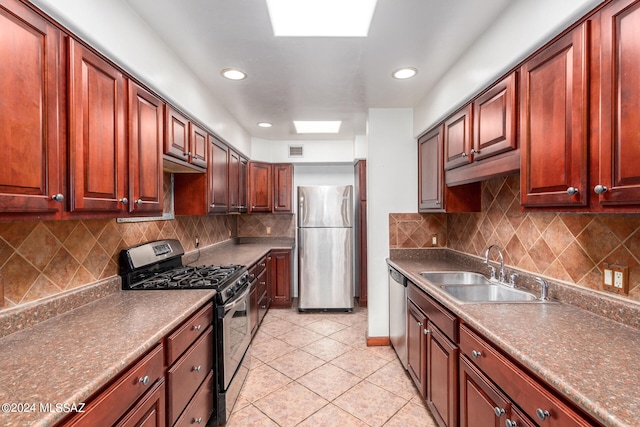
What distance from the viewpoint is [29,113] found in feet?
3.48

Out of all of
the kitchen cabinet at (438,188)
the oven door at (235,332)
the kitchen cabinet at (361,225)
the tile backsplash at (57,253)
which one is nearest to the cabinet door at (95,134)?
the tile backsplash at (57,253)

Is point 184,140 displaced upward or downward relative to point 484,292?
upward

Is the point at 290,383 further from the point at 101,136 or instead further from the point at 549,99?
the point at 549,99

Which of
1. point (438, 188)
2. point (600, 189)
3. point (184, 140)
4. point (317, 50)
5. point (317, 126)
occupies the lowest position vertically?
point (600, 189)

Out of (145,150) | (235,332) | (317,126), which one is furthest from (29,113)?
(317,126)

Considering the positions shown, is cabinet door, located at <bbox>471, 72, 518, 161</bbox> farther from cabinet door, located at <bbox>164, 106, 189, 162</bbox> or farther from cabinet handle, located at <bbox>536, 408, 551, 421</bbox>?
cabinet door, located at <bbox>164, 106, 189, 162</bbox>

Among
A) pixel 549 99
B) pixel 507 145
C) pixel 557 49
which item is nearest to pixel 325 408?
pixel 507 145

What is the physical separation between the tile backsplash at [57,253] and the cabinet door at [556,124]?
2.27 meters

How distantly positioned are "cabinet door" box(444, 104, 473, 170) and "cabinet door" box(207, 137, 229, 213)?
1.99m

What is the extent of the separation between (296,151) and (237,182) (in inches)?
48.1

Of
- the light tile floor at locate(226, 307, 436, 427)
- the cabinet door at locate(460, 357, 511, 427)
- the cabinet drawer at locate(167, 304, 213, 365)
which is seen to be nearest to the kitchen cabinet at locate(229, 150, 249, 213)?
the light tile floor at locate(226, 307, 436, 427)

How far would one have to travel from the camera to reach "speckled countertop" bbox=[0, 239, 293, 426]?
87cm

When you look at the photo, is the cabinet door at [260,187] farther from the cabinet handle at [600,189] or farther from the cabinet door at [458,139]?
the cabinet handle at [600,189]

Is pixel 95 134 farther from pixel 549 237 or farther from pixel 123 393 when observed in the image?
pixel 549 237
